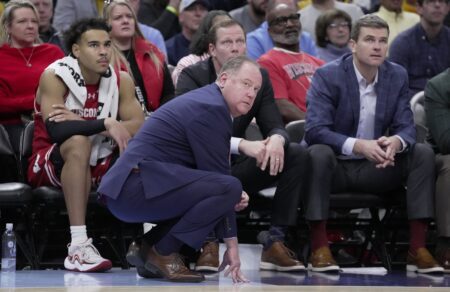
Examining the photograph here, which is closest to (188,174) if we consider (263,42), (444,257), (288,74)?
(444,257)

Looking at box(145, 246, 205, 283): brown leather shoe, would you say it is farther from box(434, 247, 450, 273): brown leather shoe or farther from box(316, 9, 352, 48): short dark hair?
box(316, 9, 352, 48): short dark hair

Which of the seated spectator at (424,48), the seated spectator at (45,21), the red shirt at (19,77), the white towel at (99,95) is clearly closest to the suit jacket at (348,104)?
the white towel at (99,95)

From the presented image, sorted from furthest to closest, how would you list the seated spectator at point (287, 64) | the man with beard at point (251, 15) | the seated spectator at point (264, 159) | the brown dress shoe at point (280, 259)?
the man with beard at point (251, 15)
the seated spectator at point (287, 64)
the brown dress shoe at point (280, 259)
the seated spectator at point (264, 159)

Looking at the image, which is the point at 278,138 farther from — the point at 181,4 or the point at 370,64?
the point at 181,4

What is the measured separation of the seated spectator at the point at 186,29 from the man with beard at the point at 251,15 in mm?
404

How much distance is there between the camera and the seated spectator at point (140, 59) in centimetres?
754

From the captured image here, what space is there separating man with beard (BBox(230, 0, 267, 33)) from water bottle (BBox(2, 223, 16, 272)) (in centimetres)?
368

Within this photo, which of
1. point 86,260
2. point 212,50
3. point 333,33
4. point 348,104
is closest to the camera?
point 86,260

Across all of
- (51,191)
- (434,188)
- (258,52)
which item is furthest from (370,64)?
(51,191)

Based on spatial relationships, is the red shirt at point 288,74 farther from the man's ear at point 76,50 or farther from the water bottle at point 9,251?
the water bottle at point 9,251

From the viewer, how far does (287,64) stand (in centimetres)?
791

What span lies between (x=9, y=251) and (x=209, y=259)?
47.2 inches

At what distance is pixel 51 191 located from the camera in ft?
21.6

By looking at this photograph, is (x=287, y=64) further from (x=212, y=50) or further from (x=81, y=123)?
(x=81, y=123)
